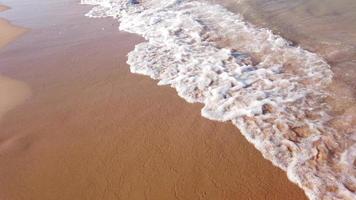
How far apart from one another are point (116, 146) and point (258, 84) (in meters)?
2.80

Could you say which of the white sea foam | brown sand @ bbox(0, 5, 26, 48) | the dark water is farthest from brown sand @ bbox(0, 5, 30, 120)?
the dark water

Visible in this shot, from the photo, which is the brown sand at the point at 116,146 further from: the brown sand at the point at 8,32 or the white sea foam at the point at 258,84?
the brown sand at the point at 8,32

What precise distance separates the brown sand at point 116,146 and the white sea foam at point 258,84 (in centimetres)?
28

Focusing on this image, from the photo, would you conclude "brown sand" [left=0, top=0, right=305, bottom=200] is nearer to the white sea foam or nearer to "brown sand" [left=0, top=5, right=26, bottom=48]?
the white sea foam

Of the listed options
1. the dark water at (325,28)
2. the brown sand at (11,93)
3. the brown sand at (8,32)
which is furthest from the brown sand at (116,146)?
the brown sand at (8,32)

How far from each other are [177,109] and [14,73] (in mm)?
4100

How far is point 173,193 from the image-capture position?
4.35 m

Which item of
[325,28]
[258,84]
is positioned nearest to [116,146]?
[258,84]

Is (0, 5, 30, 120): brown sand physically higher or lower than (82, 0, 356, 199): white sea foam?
lower

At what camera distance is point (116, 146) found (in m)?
5.28

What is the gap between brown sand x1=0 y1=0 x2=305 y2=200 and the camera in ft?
14.6

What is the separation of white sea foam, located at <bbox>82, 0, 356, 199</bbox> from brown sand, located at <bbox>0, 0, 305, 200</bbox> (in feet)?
0.93

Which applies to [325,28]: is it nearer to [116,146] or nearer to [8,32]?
[116,146]

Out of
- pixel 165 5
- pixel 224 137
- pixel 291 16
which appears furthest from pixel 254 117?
pixel 165 5
